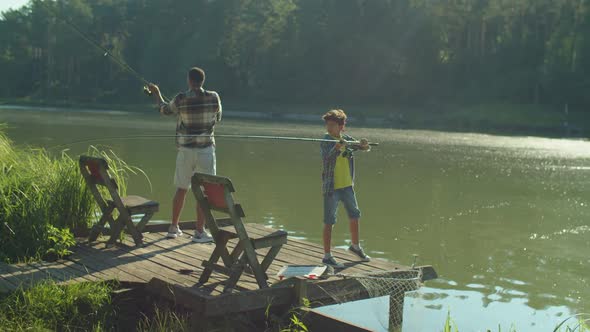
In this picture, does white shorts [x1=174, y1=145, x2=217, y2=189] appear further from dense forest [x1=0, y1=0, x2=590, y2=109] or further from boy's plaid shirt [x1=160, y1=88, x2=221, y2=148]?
dense forest [x1=0, y1=0, x2=590, y2=109]

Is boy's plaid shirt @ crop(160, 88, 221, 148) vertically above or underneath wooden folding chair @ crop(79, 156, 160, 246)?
above

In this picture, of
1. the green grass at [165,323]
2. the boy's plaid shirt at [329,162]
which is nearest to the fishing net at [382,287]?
the boy's plaid shirt at [329,162]

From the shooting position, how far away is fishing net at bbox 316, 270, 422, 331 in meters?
5.89

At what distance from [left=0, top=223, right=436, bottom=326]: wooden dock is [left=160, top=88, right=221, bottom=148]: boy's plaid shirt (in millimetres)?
972

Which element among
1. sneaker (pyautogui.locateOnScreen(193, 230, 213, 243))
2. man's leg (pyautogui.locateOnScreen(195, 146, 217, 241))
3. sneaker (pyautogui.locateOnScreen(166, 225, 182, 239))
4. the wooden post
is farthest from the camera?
sneaker (pyautogui.locateOnScreen(166, 225, 182, 239))

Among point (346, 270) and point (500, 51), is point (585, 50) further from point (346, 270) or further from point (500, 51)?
point (346, 270)

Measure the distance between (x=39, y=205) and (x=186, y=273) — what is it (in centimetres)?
159

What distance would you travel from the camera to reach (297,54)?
7656cm

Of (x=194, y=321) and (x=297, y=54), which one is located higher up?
(x=297, y=54)

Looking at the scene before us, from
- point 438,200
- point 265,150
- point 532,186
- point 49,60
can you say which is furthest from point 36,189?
point 49,60

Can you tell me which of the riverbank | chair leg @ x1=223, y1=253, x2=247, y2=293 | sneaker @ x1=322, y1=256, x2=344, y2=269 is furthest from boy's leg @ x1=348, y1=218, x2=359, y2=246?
the riverbank

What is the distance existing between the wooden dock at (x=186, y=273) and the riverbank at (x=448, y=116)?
1675 inches

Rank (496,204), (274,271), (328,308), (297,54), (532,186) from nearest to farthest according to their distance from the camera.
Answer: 1. (274,271)
2. (328,308)
3. (496,204)
4. (532,186)
5. (297,54)

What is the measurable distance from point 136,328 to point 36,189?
2.08 meters
